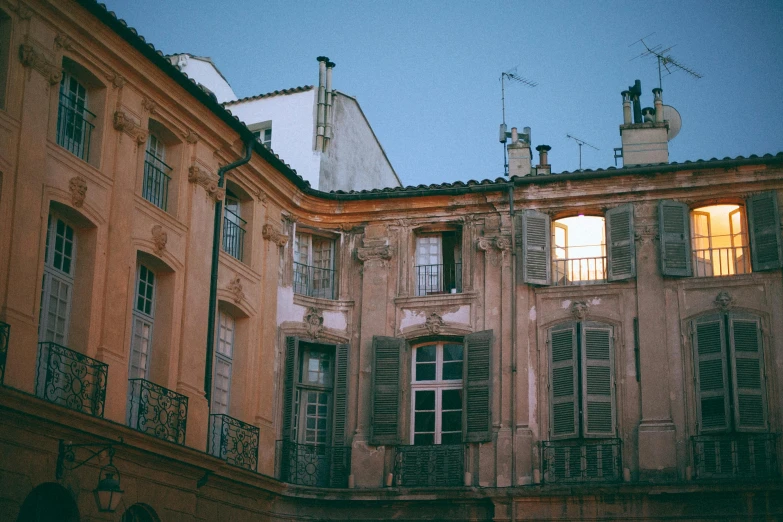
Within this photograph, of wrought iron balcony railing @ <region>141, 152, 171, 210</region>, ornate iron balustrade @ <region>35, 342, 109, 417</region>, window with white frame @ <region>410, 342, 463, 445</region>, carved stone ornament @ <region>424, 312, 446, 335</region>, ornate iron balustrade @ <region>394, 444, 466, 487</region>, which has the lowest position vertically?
ornate iron balustrade @ <region>394, 444, 466, 487</region>

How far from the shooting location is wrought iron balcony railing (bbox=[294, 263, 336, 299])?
21.8 metres

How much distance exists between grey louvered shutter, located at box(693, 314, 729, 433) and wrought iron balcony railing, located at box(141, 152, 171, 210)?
8.68 m

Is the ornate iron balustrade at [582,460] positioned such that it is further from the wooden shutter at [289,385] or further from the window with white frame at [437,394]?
the wooden shutter at [289,385]

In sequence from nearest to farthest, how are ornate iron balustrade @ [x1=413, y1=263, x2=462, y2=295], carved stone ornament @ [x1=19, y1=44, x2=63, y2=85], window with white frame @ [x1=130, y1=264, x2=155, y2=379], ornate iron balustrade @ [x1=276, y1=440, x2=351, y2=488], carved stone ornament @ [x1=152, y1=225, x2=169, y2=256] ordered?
carved stone ornament @ [x1=19, y1=44, x2=63, y2=85]
window with white frame @ [x1=130, y1=264, x2=155, y2=379]
carved stone ornament @ [x1=152, y1=225, x2=169, y2=256]
ornate iron balustrade @ [x1=276, y1=440, x2=351, y2=488]
ornate iron balustrade @ [x1=413, y1=263, x2=462, y2=295]

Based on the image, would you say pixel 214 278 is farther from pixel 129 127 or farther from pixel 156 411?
pixel 129 127

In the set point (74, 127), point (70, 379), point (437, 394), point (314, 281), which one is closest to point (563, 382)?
point (437, 394)

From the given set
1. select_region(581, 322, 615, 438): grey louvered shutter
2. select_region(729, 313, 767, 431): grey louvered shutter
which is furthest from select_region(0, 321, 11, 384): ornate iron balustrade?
select_region(729, 313, 767, 431): grey louvered shutter

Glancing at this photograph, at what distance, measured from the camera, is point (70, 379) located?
49.8 ft

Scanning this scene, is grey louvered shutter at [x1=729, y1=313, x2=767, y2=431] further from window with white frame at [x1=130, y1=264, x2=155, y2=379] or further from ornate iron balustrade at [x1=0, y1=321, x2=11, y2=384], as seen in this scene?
ornate iron balustrade at [x1=0, y1=321, x2=11, y2=384]

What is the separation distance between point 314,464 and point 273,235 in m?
3.97

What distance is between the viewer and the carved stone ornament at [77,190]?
1565 centimetres

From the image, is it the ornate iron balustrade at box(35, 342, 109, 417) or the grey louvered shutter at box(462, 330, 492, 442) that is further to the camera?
the grey louvered shutter at box(462, 330, 492, 442)

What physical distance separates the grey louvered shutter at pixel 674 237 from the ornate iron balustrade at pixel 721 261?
33 cm

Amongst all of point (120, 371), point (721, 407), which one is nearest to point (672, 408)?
point (721, 407)
